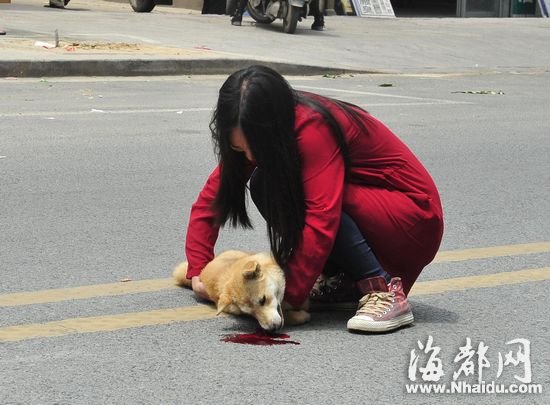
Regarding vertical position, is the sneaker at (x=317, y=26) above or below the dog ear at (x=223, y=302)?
below

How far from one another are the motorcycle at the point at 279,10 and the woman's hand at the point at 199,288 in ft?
41.3

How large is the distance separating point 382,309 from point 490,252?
61.4 inches

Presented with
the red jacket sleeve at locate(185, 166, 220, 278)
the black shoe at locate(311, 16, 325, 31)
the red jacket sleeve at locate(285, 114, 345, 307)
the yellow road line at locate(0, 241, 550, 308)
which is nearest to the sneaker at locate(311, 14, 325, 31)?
the black shoe at locate(311, 16, 325, 31)

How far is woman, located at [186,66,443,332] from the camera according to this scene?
3918mm

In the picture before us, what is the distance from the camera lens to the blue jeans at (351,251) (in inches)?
161

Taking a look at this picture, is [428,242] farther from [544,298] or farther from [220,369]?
[220,369]

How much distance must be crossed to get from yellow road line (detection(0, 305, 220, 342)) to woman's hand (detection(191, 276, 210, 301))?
5 centimetres

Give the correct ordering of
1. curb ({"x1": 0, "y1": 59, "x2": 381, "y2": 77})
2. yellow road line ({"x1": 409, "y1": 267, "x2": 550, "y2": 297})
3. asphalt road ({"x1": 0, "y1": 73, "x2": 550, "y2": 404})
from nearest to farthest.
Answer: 1. asphalt road ({"x1": 0, "y1": 73, "x2": 550, "y2": 404})
2. yellow road line ({"x1": 409, "y1": 267, "x2": 550, "y2": 297})
3. curb ({"x1": 0, "y1": 59, "x2": 381, "y2": 77})

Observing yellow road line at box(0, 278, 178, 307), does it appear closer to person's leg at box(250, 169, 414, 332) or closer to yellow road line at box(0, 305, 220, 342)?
yellow road line at box(0, 305, 220, 342)

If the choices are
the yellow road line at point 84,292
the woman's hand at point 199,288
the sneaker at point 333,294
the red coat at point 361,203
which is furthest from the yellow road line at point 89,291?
the sneaker at point 333,294

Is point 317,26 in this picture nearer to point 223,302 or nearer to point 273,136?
point 223,302

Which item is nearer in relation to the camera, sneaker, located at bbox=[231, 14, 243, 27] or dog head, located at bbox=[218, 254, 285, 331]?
dog head, located at bbox=[218, 254, 285, 331]

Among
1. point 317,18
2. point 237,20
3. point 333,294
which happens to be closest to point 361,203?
point 333,294

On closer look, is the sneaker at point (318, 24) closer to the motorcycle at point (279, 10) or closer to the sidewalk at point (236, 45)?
the sidewalk at point (236, 45)
